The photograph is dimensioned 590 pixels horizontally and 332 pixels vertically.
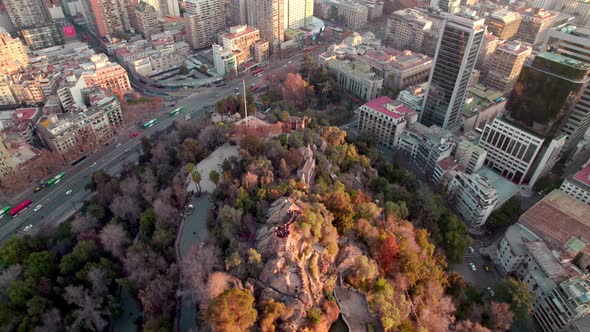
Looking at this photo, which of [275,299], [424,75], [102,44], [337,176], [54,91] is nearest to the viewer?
[275,299]

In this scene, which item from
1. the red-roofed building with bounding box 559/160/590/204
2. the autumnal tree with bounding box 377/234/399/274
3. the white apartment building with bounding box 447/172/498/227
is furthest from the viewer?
the red-roofed building with bounding box 559/160/590/204

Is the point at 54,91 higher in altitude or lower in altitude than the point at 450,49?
lower

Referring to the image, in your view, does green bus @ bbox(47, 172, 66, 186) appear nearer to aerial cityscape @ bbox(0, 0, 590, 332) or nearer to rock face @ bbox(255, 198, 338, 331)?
aerial cityscape @ bbox(0, 0, 590, 332)


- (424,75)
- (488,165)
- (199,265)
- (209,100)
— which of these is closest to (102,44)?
(209,100)

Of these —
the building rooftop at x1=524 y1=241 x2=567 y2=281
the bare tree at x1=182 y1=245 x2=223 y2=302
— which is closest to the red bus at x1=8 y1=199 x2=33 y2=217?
the bare tree at x1=182 y1=245 x2=223 y2=302

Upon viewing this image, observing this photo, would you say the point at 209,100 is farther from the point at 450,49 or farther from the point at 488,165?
the point at 488,165

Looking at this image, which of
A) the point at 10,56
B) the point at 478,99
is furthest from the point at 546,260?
the point at 10,56

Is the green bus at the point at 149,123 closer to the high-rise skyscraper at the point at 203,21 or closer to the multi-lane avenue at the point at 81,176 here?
the multi-lane avenue at the point at 81,176

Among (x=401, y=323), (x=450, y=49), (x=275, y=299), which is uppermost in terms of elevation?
(x=450, y=49)
